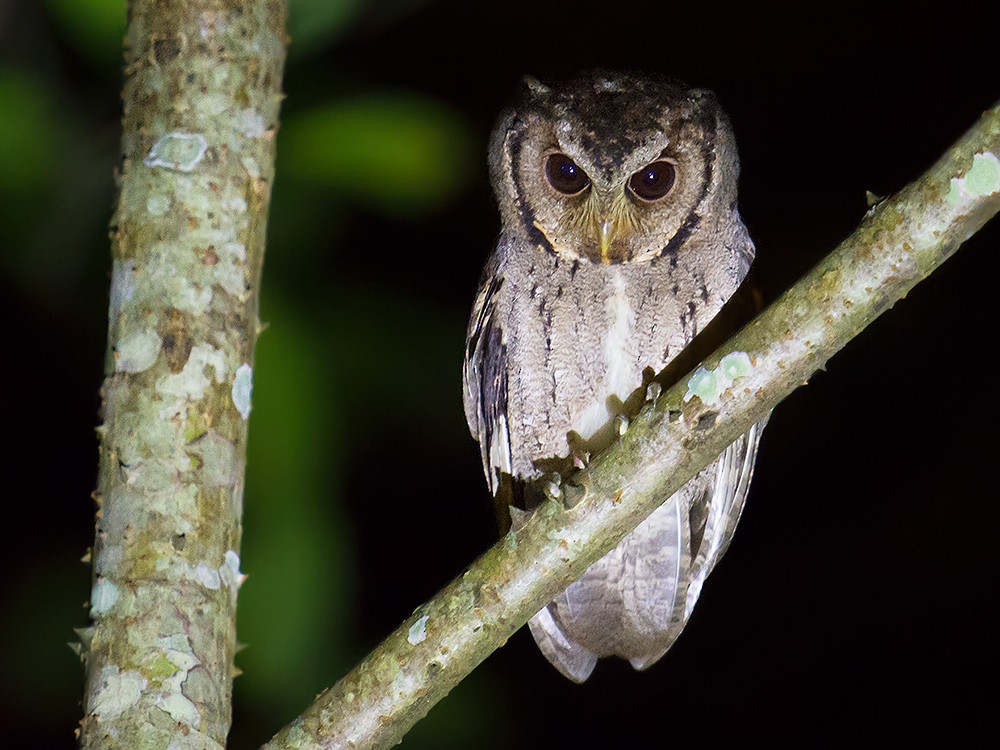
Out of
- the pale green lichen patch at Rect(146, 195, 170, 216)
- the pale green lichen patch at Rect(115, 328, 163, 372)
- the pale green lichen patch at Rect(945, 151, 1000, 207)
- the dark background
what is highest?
the pale green lichen patch at Rect(146, 195, 170, 216)

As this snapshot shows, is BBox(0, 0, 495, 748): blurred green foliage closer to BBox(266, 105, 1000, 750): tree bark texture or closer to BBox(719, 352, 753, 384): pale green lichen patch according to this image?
BBox(266, 105, 1000, 750): tree bark texture

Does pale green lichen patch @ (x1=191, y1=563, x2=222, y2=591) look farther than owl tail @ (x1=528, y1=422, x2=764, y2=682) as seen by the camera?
No

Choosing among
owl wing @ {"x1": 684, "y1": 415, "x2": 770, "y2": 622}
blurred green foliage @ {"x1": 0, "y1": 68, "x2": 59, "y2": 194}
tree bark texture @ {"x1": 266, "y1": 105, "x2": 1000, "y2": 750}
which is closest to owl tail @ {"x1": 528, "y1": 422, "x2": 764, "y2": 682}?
owl wing @ {"x1": 684, "y1": 415, "x2": 770, "y2": 622}

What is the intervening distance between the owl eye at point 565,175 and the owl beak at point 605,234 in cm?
10

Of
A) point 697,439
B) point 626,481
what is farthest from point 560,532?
point 697,439

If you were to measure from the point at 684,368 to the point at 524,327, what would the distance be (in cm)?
35

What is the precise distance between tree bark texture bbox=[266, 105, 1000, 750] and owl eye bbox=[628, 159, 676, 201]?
828 millimetres

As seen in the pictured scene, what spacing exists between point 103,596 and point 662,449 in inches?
29.0

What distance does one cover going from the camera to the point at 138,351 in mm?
1472

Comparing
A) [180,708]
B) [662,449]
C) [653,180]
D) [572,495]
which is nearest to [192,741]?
[180,708]

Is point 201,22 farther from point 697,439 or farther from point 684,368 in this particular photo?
point 684,368

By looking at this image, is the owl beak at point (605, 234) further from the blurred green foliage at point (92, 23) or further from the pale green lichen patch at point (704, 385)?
the blurred green foliage at point (92, 23)

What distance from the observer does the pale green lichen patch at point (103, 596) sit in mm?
1378

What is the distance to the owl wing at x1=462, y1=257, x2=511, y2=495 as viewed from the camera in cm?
240
